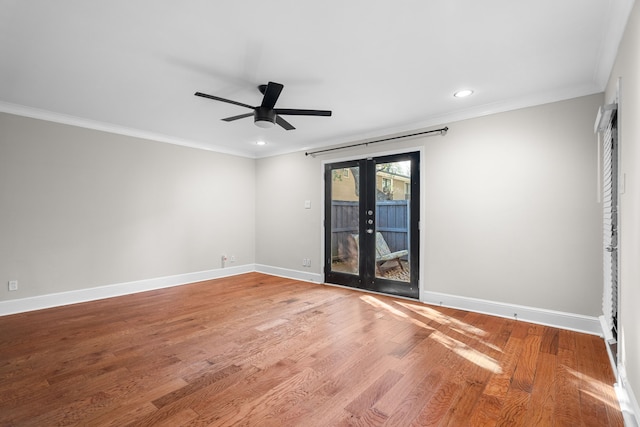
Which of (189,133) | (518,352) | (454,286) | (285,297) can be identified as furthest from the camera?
(189,133)

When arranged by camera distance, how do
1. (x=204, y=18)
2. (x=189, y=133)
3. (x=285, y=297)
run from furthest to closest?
1. (x=189, y=133)
2. (x=285, y=297)
3. (x=204, y=18)

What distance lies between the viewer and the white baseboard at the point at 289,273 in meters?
5.41

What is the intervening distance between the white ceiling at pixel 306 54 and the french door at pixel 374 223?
946 mm

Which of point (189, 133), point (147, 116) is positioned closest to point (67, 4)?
point (147, 116)

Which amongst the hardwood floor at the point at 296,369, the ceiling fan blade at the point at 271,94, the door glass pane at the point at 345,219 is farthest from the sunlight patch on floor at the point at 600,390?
the ceiling fan blade at the point at 271,94

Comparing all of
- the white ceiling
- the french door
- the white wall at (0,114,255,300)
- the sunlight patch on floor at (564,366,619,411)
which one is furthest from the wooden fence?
the sunlight patch on floor at (564,366,619,411)

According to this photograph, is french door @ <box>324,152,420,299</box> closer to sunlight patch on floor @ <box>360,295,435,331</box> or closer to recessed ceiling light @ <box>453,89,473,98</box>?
sunlight patch on floor @ <box>360,295,435,331</box>

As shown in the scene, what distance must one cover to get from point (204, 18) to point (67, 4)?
2.66ft

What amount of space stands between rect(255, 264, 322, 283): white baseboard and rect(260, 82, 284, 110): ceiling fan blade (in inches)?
126

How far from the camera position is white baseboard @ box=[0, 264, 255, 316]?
3.71 metres

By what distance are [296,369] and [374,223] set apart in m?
2.75

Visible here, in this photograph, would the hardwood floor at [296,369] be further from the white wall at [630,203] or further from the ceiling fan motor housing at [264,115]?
the ceiling fan motor housing at [264,115]

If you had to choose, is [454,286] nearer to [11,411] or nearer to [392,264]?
[392,264]

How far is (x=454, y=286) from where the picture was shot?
154 inches
